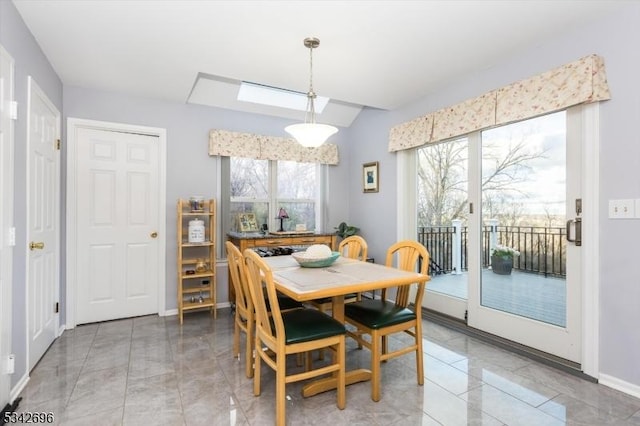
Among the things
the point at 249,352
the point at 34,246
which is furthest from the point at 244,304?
the point at 34,246

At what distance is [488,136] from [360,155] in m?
1.88

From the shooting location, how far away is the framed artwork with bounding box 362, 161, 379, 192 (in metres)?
4.43

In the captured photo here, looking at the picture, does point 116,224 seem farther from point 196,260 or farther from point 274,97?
point 274,97

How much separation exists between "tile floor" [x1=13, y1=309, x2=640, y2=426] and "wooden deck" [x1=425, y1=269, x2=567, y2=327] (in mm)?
383

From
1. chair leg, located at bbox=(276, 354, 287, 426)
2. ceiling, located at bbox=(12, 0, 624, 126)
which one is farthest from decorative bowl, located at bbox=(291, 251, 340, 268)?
ceiling, located at bbox=(12, 0, 624, 126)

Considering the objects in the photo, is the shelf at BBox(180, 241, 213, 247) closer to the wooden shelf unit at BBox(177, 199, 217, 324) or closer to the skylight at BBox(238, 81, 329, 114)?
the wooden shelf unit at BBox(177, 199, 217, 324)

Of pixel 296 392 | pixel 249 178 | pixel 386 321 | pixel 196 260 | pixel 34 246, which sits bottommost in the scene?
pixel 296 392

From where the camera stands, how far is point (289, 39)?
256cm

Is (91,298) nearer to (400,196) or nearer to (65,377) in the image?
(65,377)

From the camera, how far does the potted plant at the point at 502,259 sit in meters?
3.00

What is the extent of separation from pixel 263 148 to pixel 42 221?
2327mm

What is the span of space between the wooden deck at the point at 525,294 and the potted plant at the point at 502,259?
0.05m

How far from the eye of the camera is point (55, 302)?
124 inches

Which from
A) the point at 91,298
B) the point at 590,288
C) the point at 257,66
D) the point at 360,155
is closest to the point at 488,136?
the point at 590,288
